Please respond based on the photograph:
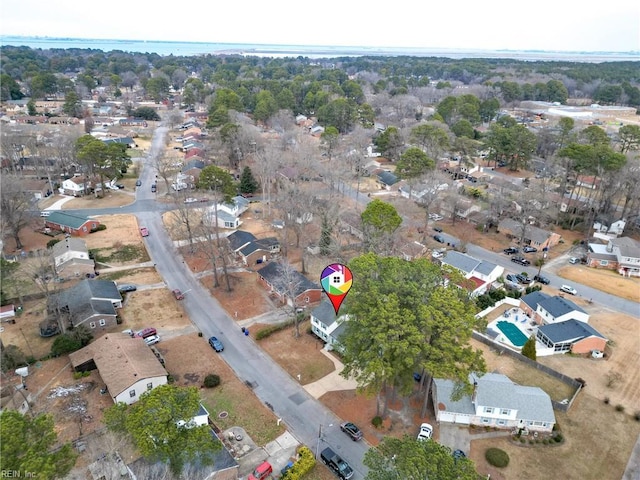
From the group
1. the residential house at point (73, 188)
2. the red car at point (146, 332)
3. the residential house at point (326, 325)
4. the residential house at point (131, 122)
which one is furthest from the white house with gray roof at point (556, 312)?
the residential house at point (131, 122)

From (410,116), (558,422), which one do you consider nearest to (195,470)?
(558,422)

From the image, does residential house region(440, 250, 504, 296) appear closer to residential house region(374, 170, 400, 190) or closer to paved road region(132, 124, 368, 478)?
paved road region(132, 124, 368, 478)

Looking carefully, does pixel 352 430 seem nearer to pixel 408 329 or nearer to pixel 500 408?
pixel 408 329

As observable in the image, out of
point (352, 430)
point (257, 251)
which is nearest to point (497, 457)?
point (352, 430)

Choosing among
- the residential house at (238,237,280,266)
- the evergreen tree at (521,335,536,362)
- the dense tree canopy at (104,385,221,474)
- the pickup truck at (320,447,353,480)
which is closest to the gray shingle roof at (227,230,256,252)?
the residential house at (238,237,280,266)

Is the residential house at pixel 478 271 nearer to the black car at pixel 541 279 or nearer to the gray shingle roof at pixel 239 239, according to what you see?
the black car at pixel 541 279

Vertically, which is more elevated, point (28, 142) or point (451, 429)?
point (28, 142)

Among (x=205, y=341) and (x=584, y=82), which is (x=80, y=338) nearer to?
(x=205, y=341)
